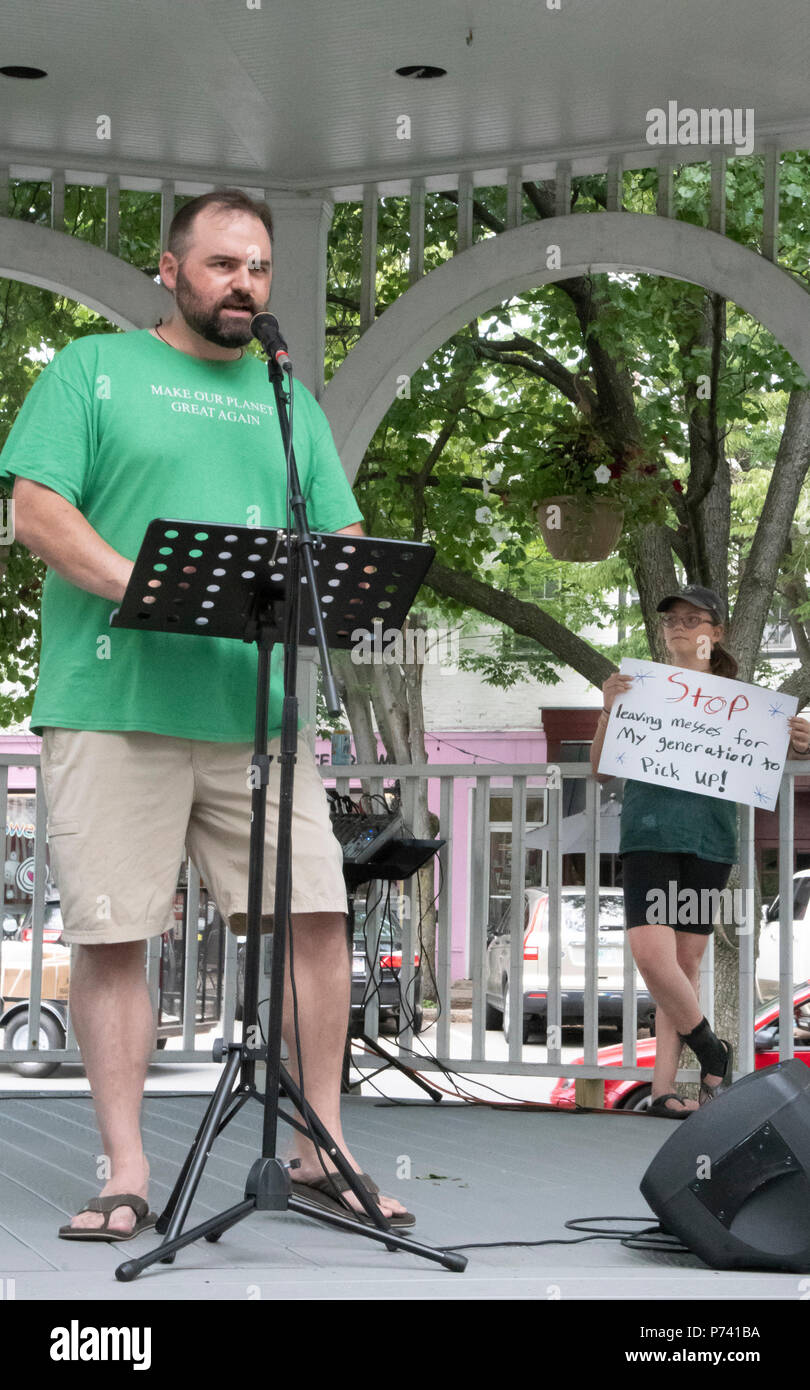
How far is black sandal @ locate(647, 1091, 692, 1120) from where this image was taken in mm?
4645

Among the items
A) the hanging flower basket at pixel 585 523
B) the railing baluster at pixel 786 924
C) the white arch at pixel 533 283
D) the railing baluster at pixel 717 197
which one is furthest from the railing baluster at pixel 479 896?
the hanging flower basket at pixel 585 523

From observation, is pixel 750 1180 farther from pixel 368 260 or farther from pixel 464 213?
pixel 368 260

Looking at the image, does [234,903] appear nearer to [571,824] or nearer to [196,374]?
[196,374]

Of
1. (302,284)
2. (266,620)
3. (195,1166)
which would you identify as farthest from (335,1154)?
(302,284)

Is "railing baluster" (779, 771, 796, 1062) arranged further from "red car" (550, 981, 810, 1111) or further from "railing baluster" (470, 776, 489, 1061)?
"red car" (550, 981, 810, 1111)

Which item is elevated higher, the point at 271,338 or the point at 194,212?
the point at 194,212

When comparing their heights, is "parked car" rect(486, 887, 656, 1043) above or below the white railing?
below

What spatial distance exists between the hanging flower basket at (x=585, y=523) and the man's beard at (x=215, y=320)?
4780 mm

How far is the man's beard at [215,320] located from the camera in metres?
2.94

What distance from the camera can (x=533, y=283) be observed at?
539 cm

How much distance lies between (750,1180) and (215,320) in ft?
6.13

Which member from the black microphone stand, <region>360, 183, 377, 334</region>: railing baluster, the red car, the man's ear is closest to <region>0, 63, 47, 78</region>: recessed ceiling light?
<region>360, 183, 377, 334</region>: railing baluster

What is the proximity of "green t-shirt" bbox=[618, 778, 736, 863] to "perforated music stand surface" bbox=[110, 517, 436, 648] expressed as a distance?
1919 mm

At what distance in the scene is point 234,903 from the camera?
3.02 metres
